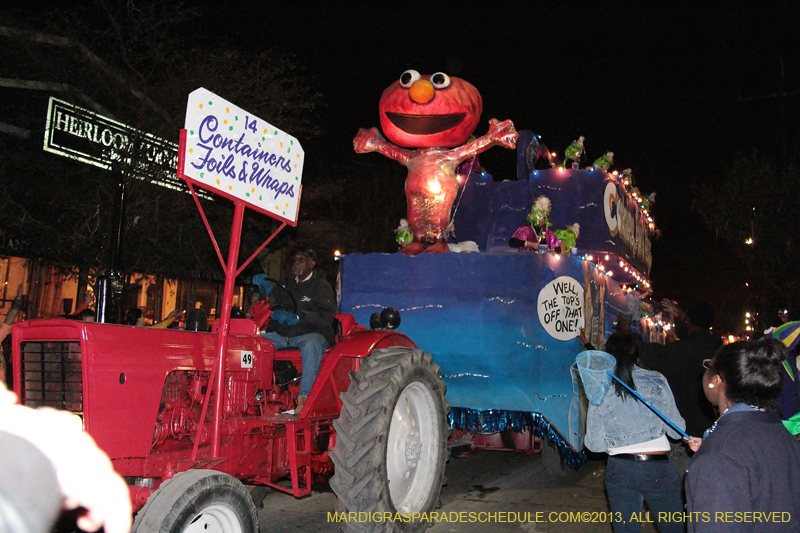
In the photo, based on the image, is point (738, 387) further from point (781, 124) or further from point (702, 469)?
point (781, 124)

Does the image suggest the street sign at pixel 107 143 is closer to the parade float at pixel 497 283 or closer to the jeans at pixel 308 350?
the parade float at pixel 497 283

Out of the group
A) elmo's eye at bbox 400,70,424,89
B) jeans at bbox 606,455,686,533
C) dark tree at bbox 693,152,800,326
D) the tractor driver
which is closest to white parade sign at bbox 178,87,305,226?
the tractor driver

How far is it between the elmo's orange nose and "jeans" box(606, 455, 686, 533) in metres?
5.02

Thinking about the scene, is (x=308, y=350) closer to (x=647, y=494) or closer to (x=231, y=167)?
(x=231, y=167)

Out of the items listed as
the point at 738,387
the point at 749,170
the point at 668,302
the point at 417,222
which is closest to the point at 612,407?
the point at 738,387

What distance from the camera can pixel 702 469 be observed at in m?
1.94

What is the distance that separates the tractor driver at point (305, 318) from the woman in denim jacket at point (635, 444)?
2.00 metres

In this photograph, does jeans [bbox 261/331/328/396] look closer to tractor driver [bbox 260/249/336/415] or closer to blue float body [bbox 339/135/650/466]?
tractor driver [bbox 260/249/336/415]

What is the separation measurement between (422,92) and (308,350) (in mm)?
4014

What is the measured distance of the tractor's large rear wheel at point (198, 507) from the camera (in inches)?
106

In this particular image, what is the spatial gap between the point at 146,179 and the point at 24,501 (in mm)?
9200

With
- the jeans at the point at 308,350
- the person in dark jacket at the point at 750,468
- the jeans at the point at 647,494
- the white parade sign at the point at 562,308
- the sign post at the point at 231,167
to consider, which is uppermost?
the sign post at the point at 231,167

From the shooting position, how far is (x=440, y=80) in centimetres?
735

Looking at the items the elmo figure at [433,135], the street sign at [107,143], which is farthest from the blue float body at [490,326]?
the street sign at [107,143]
